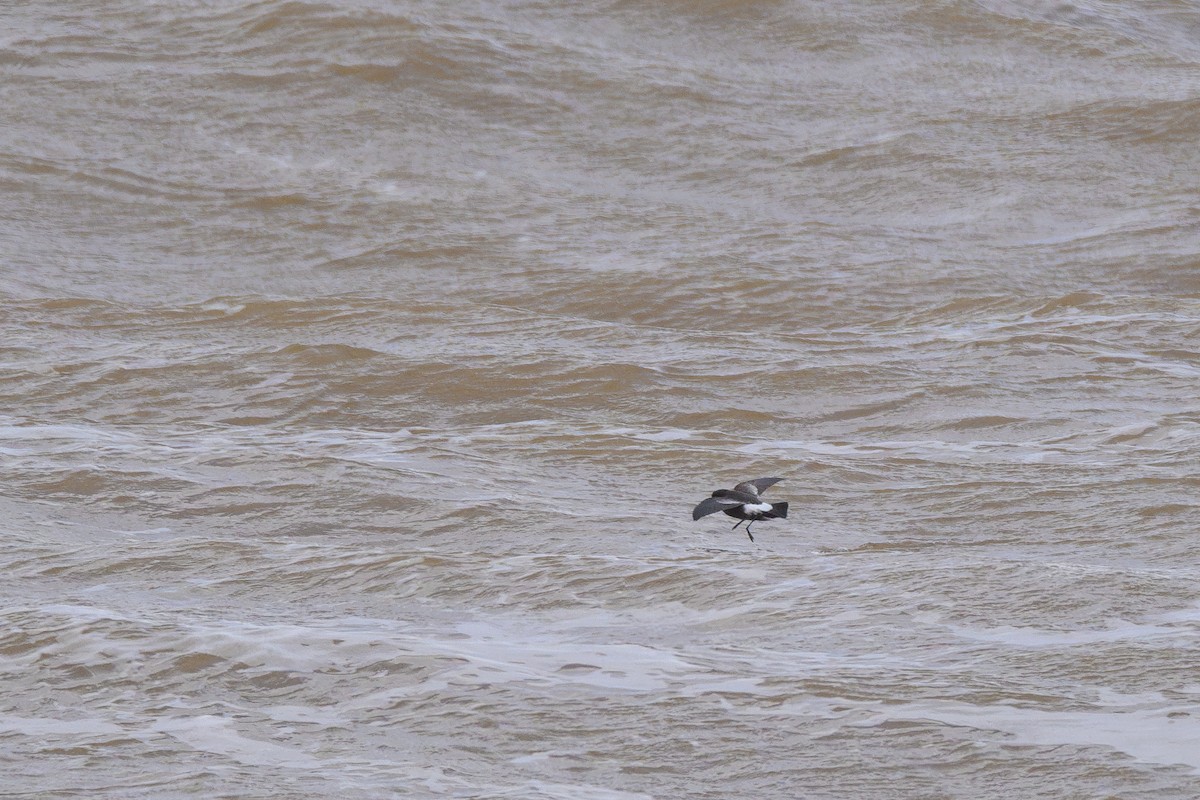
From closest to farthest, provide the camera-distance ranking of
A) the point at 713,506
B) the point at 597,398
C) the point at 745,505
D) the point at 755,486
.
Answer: the point at 713,506 < the point at 745,505 < the point at 755,486 < the point at 597,398

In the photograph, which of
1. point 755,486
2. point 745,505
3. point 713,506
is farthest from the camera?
point 755,486

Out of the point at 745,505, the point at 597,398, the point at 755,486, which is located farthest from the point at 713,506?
the point at 597,398

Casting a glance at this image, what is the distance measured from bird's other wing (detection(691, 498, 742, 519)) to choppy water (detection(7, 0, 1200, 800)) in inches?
12.1

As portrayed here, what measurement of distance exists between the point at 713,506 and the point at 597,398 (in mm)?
2951

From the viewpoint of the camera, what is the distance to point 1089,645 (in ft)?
17.0

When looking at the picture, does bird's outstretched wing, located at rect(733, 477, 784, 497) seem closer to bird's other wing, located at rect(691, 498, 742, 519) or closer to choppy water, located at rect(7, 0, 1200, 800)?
bird's other wing, located at rect(691, 498, 742, 519)

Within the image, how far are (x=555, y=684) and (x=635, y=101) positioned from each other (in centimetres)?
909

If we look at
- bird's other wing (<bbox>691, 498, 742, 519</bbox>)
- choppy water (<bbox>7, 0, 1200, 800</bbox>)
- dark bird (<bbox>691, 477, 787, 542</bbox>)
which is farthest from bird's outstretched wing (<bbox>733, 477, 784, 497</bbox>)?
choppy water (<bbox>7, 0, 1200, 800</bbox>)

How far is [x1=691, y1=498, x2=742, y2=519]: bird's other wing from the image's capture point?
5.46 meters

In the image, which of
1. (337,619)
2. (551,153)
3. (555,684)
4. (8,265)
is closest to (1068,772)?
(555,684)

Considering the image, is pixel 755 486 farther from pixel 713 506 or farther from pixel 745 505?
pixel 713 506

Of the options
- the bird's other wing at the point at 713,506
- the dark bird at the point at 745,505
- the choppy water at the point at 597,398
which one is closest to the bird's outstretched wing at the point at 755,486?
the dark bird at the point at 745,505

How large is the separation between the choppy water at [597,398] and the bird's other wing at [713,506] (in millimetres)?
308

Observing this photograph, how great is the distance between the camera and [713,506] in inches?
219
